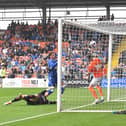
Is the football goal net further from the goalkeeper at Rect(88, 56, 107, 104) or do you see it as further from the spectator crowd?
the goalkeeper at Rect(88, 56, 107, 104)

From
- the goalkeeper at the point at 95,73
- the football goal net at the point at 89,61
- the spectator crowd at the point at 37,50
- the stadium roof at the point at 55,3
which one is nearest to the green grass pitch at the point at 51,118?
the football goal net at the point at 89,61

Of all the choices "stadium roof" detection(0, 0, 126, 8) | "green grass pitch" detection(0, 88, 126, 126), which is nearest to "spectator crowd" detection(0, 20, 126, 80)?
"stadium roof" detection(0, 0, 126, 8)

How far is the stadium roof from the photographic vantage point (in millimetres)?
43219

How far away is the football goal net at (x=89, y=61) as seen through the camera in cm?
1426

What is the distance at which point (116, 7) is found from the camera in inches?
1790

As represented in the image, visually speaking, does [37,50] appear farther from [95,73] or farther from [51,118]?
[51,118]

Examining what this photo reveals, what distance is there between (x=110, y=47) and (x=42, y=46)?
Answer: 22.8 meters

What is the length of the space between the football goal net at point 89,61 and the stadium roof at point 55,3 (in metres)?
18.8

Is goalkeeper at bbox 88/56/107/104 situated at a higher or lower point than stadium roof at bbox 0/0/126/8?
lower

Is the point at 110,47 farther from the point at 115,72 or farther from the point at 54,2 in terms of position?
the point at 54,2

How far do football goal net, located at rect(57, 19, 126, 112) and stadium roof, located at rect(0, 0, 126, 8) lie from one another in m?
18.8

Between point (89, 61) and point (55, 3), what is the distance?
23709 mm

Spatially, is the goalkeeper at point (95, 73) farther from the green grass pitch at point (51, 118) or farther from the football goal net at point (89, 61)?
the green grass pitch at point (51, 118)

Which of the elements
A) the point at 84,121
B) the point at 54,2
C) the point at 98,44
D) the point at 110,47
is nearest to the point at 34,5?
the point at 54,2
